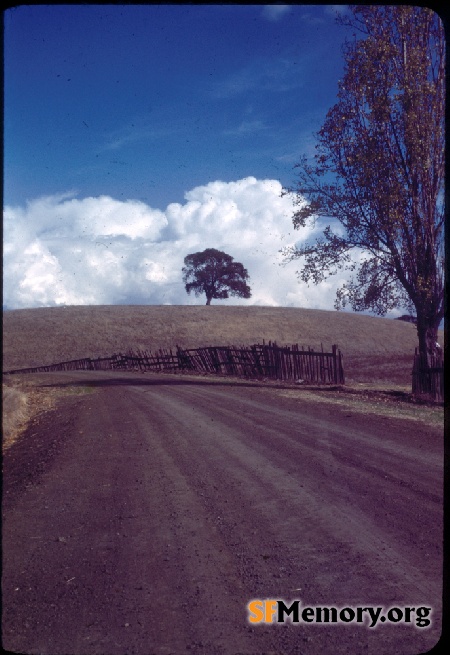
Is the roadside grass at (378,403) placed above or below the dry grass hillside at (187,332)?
below

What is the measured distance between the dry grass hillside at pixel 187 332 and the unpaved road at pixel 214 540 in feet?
97.2

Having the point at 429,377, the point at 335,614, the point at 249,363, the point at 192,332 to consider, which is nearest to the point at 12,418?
the point at 335,614

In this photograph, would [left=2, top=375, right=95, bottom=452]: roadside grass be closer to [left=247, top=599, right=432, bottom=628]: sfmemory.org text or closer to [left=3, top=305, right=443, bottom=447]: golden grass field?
[left=247, top=599, right=432, bottom=628]: sfmemory.org text

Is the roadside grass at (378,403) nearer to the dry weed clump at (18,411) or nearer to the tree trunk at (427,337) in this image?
the tree trunk at (427,337)

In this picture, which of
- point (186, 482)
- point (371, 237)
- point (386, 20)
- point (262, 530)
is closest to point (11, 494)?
point (186, 482)

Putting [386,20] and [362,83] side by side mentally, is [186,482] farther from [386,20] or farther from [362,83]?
[386,20]

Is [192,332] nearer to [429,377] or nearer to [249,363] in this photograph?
[249,363]

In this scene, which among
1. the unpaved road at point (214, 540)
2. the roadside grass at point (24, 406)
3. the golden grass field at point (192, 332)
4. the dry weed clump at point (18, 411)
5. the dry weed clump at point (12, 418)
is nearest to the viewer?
the unpaved road at point (214, 540)

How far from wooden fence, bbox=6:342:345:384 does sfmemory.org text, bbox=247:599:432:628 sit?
60.0 ft

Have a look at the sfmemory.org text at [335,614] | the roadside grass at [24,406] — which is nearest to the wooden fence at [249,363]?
the roadside grass at [24,406]

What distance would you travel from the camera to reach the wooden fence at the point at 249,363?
22500 millimetres

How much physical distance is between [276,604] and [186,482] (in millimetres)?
3217

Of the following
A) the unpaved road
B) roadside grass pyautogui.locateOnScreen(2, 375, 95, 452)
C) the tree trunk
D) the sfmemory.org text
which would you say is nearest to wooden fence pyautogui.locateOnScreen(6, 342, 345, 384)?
the tree trunk

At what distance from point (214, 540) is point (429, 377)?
Result: 14.9 m
